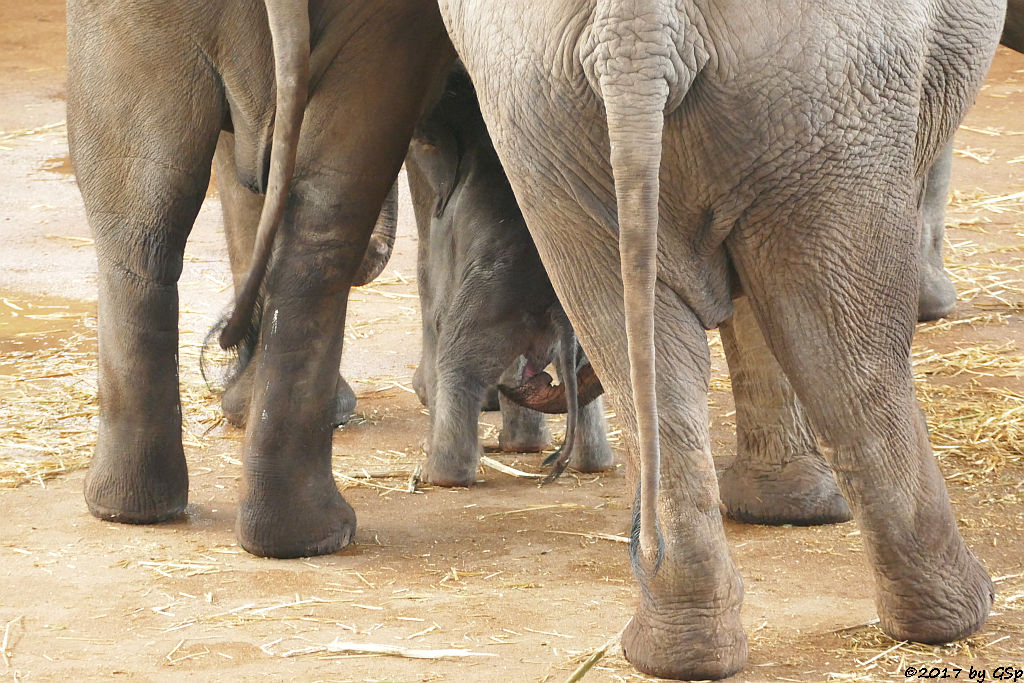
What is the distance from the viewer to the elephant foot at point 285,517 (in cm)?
355

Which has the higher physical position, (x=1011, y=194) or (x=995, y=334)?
(x=1011, y=194)

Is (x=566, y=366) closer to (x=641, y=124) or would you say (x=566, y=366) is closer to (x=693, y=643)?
(x=693, y=643)

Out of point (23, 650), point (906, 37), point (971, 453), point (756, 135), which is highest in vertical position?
point (906, 37)

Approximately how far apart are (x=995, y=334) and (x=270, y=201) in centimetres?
332

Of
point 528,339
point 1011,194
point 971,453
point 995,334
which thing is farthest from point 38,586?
point 1011,194

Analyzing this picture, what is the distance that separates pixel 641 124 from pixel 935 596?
109 centimetres

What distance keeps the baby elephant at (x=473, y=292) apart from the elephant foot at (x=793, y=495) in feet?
1.51

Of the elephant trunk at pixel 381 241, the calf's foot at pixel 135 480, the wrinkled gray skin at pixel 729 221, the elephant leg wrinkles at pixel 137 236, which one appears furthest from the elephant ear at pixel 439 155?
the wrinkled gray skin at pixel 729 221

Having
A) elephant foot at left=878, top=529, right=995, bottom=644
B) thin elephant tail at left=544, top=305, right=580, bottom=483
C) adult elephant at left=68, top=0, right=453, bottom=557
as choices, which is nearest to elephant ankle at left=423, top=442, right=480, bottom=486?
thin elephant tail at left=544, top=305, right=580, bottom=483

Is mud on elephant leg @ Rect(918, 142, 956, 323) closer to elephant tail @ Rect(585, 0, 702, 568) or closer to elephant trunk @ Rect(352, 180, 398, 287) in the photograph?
elephant trunk @ Rect(352, 180, 398, 287)

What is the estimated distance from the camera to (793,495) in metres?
3.66

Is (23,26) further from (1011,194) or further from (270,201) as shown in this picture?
(270,201)

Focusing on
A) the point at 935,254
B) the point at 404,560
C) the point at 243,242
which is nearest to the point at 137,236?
the point at 243,242

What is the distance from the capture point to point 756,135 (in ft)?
7.64
